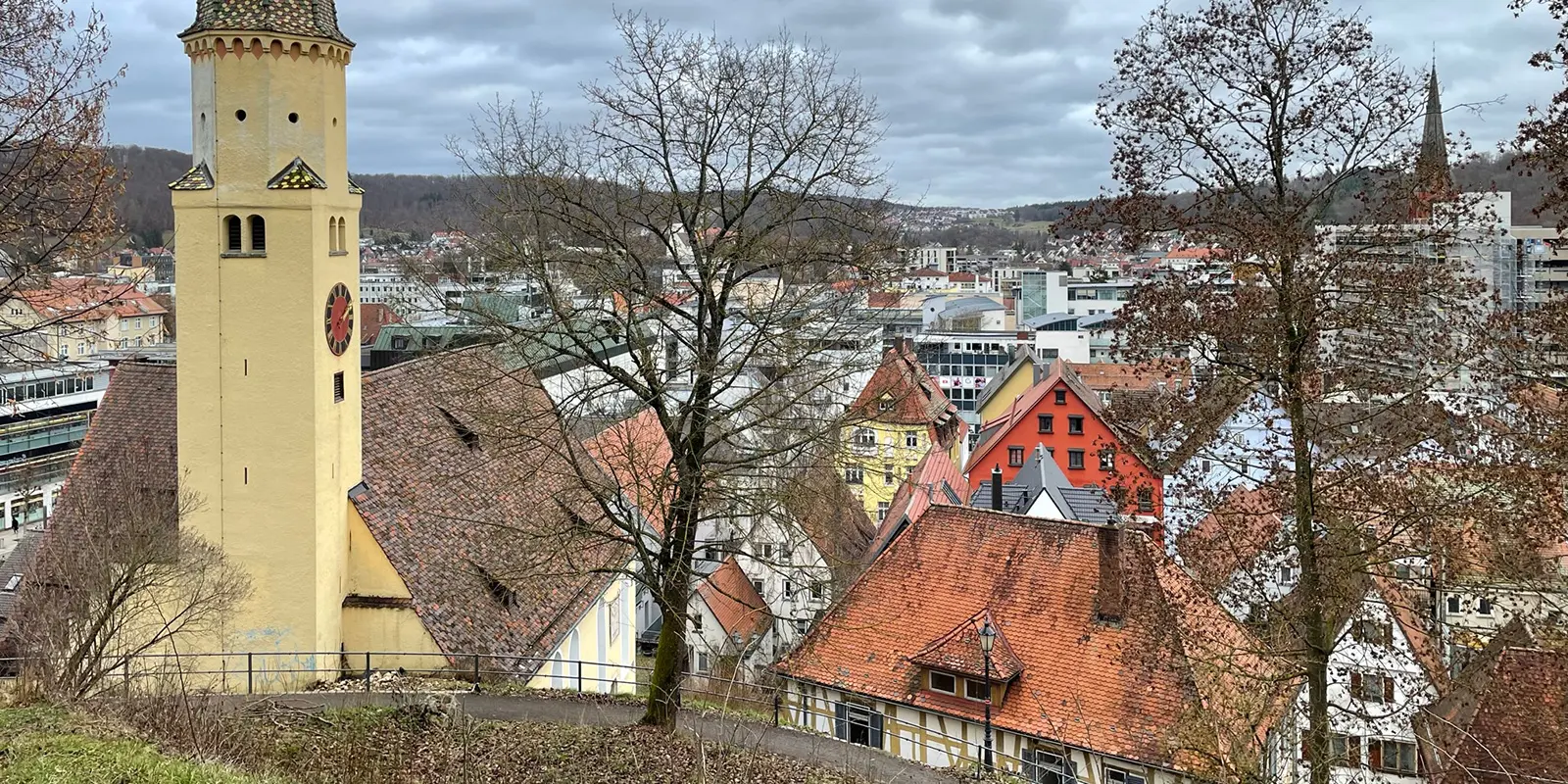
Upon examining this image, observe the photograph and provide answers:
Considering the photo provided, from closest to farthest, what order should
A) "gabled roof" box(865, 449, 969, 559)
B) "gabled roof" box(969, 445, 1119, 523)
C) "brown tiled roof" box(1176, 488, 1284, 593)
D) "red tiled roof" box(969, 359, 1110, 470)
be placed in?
1. "brown tiled roof" box(1176, 488, 1284, 593)
2. "gabled roof" box(865, 449, 969, 559)
3. "gabled roof" box(969, 445, 1119, 523)
4. "red tiled roof" box(969, 359, 1110, 470)

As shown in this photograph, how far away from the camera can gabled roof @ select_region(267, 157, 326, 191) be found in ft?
63.9

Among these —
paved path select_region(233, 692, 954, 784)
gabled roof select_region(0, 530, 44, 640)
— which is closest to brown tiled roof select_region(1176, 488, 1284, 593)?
paved path select_region(233, 692, 954, 784)

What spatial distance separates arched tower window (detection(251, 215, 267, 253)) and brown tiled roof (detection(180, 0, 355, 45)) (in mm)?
2999

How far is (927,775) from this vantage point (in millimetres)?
16656

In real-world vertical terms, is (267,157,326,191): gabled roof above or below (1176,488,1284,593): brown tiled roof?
above

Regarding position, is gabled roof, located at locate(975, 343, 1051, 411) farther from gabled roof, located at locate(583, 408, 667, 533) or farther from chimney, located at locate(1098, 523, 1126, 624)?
gabled roof, located at locate(583, 408, 667, 533)

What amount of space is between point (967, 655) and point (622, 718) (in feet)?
25.1

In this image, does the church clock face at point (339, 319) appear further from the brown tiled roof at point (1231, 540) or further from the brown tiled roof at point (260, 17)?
the brown tiled roof at point (1231, 540)

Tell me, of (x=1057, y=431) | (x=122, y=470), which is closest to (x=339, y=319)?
(x=122, y=470)

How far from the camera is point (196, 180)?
1948 centimetres

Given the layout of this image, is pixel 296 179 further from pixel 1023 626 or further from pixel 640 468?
pixel 1023 626

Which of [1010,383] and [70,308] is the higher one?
[70,308]

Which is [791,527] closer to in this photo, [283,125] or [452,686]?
[452,686]

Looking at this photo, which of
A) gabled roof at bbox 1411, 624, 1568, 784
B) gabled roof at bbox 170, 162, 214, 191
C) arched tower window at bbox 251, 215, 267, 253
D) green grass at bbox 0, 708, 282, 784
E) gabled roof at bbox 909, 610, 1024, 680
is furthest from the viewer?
gabled roof at bbox 909, 610, 1024, 680
